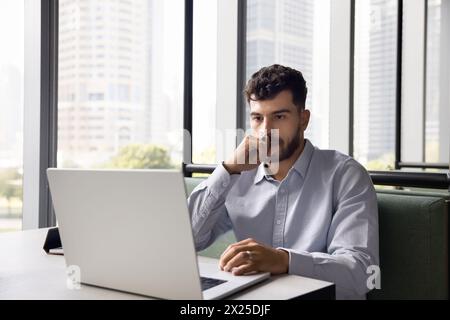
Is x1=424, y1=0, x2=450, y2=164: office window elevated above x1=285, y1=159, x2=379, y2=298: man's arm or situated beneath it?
elevated above

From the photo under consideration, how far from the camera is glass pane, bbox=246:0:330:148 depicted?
345 cm

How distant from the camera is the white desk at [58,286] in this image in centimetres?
93

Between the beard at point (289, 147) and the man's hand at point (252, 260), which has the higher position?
the beard at point (289, 147)

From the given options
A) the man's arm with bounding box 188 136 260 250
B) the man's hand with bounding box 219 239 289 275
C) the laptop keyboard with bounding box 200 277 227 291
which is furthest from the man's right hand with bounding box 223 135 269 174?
the laptop keyboard with bounding box 200 277 227 291

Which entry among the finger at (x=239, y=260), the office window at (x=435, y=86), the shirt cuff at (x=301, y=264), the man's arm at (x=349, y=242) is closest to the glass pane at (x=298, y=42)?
the office window at (x=435, y=86)

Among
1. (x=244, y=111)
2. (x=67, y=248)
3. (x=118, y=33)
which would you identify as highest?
(x=118, y=33)

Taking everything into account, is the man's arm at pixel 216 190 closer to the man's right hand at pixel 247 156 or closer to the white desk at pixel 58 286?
the man's right hand at pixel 247 156

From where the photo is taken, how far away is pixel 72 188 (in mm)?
965

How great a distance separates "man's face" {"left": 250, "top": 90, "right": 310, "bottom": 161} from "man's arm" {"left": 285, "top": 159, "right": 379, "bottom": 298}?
196 millimetres

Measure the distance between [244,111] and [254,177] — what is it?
1.85 meters

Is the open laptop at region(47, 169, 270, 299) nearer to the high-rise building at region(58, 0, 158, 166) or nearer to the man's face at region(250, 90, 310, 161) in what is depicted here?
the man's face at region(250, 90, 310, 161)

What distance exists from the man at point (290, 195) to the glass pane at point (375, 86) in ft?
6.78

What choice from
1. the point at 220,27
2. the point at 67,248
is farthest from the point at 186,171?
the point at 220,27

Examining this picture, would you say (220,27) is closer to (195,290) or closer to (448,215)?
(448,215)
